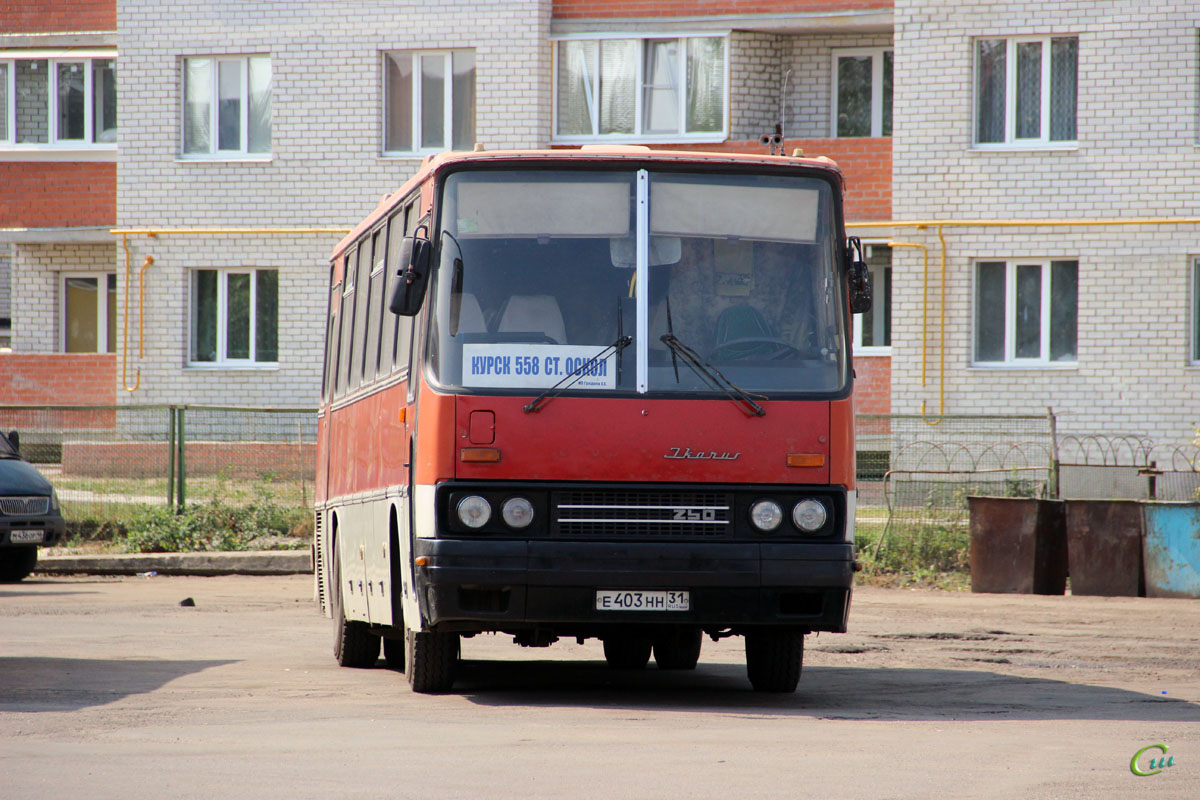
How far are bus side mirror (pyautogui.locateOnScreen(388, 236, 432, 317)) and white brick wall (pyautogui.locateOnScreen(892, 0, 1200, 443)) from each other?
18.0 m

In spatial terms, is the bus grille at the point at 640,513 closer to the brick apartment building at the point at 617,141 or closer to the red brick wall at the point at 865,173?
the brick apartment building at the point at 617,141

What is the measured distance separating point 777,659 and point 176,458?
46.6 ft

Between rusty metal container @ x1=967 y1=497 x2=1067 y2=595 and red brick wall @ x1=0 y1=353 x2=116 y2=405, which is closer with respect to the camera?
rusty metal container @ x1=967 y1=497 x2=1067 y2=595

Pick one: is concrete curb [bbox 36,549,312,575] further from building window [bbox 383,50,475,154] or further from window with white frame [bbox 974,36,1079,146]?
window with white frame [bbox 974,36,1079,146]

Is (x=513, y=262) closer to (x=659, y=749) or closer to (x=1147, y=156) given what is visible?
(x=659, y=749)

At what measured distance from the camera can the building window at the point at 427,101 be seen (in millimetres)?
29750

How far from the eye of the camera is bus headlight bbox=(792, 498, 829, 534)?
9.58 m

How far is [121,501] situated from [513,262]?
1444 cm

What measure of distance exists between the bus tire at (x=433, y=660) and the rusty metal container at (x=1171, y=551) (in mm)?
9395

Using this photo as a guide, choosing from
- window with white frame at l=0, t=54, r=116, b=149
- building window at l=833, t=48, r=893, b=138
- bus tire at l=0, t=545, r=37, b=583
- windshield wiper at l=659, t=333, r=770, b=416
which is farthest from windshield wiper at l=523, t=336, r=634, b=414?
window with white frame at l=0, t=54, r=116, b=149

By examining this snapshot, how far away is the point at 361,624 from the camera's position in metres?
12.4

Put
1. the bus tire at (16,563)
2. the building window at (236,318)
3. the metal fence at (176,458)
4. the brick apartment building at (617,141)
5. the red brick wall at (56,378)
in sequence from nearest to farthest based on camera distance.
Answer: the bus tire at (16,563)
the metal fence at (176,458)
the brick apartment building at (617,141)
the building window at (236,318)
the red brick wall at (56,378)

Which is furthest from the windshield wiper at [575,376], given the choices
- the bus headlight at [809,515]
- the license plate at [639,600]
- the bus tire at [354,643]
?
the bus tire at [354,643]

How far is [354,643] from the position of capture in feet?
41.0
